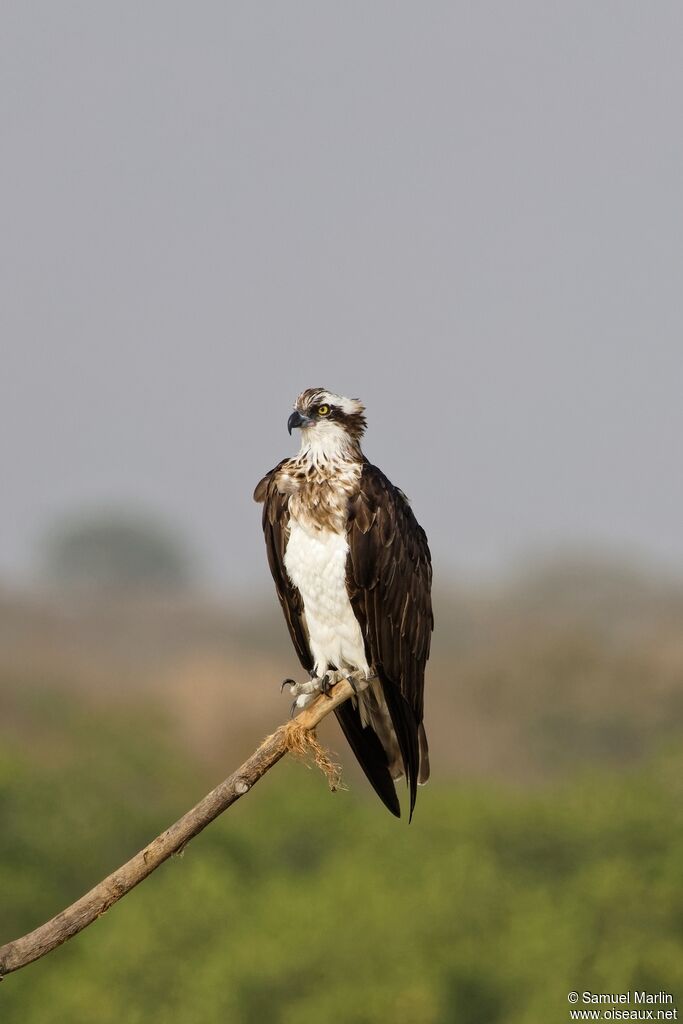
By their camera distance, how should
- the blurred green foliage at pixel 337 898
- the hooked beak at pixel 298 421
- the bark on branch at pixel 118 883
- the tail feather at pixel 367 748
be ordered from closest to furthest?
the bark on branch at pixel 118 883 → the hooked beak at pixel 298 421 → the tail feather at pixel 367 748 → the blurred green foliage at pixel 337 898

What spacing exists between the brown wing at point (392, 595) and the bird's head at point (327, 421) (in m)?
0.20

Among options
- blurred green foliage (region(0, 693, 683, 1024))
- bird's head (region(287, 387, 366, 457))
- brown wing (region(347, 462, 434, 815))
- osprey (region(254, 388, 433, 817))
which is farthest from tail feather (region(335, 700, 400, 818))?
blurred green foliage (region(0, 693, 683, 1024))

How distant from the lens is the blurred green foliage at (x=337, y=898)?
3303 cm

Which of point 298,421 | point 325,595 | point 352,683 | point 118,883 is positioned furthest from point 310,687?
point 118,883

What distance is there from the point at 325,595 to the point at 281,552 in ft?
1.15

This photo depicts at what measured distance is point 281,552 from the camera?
8.42 m

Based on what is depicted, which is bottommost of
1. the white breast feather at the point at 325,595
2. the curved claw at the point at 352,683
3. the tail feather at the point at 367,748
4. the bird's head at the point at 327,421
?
the tail feather at the point at 367,748

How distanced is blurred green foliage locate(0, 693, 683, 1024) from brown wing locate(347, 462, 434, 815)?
23.5 meters

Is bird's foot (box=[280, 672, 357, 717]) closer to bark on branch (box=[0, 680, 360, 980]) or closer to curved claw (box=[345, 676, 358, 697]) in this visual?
curved claw (box=[345, 676, 358, 697])

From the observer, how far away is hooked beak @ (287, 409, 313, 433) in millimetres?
8344

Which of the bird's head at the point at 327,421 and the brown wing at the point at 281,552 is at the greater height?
the bird's head at the point at 327,421

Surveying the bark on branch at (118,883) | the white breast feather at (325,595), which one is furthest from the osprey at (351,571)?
the bark on branch at (118,883)

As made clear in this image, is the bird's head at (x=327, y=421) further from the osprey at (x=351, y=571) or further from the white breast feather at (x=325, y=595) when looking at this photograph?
the white breast feather at (x=325, y=595)

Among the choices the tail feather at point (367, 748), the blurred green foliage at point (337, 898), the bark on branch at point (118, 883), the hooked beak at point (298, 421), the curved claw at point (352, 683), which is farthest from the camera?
the blurred green foliage at point (337, 898)
